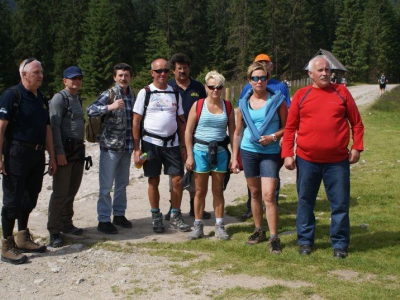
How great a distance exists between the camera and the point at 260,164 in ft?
19.6

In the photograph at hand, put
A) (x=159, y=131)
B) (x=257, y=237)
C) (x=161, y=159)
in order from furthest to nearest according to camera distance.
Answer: (x=161, y=159), (x=159, y=131), (x=257, y=237)

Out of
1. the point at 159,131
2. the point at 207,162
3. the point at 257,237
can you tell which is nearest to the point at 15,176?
the point at 159,131

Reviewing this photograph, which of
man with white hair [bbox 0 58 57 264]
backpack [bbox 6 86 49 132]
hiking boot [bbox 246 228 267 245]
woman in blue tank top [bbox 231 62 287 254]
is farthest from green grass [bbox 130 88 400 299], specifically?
backpack [bbox 6 86 49 132]

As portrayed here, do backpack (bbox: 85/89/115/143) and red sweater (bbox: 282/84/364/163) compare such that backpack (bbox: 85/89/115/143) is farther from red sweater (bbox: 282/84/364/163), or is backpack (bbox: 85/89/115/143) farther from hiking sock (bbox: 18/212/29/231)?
red sweater (bbox: 282/84/364/163)

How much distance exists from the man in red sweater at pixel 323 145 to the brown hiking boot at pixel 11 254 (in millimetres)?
2989

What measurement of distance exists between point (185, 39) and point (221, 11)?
→ 3169cm

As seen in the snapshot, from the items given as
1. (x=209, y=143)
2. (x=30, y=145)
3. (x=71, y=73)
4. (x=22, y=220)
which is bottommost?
(x=22, y=220)

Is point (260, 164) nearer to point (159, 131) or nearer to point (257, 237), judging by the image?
point (257, 237)

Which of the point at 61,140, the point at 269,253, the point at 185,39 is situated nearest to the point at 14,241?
the point at 61,140

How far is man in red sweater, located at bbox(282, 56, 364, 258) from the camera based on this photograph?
5.44 m

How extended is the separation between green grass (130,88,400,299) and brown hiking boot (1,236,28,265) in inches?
54.7

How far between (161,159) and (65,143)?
4.04 feet

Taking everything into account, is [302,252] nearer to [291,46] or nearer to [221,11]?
[291,46]

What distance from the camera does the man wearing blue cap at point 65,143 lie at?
6.21 metres
